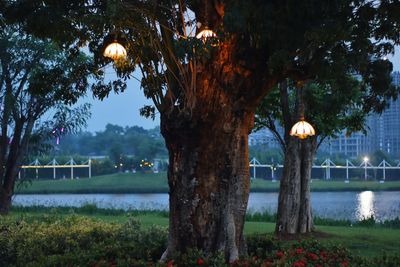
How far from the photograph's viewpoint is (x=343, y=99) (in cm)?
1334

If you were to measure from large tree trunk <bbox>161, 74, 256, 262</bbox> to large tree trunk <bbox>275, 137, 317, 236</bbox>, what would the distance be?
5810 millimetres

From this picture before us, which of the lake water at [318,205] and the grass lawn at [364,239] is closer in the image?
the grass lawn at [364,239]

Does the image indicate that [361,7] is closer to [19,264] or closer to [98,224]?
[19,264]

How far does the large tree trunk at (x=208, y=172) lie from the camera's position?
705 cm

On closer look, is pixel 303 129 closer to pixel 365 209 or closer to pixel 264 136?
pixel 264 136

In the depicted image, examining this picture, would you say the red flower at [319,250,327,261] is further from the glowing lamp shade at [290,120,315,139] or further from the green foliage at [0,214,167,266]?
the glowing lamp shade at [290,120,315,139]

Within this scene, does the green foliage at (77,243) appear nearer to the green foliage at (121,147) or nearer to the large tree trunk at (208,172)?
the large tree trunk at (208,172)

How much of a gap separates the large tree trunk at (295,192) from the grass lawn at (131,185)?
131 feet

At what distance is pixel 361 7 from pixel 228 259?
3.27 metres

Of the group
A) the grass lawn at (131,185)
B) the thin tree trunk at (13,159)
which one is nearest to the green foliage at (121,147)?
the grass lawn at (131,185)

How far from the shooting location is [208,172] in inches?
279

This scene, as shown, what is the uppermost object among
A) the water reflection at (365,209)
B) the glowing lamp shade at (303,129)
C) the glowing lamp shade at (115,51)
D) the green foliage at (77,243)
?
the glowing lamp shade at (115,51)

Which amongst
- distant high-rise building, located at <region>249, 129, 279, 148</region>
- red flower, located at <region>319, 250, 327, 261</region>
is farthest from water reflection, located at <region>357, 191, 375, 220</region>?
red flower, located at <region>319, 250, 327, 261</region>

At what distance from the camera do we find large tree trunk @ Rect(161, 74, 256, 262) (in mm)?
7055
